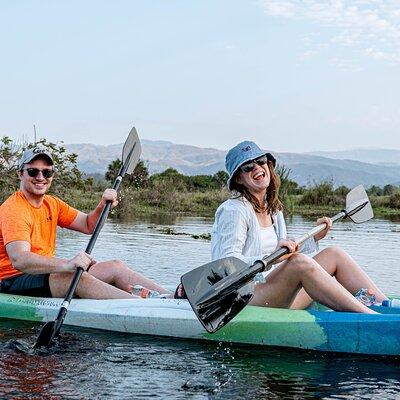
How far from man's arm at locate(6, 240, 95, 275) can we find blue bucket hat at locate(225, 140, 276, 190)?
121 centimetres

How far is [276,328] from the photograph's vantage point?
5082 mm

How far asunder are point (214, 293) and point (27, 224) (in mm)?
1641

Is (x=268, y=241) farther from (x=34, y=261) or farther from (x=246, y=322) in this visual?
(x=34, y=261)

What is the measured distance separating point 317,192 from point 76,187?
47.9ft

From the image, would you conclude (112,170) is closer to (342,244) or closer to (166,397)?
(342,244)

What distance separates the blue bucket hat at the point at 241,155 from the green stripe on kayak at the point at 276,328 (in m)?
0.84

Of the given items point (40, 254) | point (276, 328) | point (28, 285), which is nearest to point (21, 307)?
point (28, 285)

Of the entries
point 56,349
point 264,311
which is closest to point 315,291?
point 264,311

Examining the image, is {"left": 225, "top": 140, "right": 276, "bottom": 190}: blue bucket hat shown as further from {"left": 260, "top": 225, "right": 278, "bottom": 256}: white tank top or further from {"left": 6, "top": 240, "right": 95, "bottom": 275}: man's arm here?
{"left": 6, "top": 240, "right": 95, "bottom": 275}: man's arm

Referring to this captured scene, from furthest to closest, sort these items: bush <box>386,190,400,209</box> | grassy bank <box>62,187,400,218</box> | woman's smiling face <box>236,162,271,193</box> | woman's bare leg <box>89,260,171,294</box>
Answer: bush <box>386,190,400,209</box> < grassy bank <box>62,187,400,218</box> < woman's bare leg <box>89,260,171,294</box> < woman's smiling face <box>236,162,271,193</box>

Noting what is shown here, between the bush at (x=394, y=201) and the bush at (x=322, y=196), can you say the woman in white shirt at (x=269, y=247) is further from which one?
the bush at (x=394, y=201)

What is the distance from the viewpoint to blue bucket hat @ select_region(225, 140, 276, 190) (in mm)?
5090

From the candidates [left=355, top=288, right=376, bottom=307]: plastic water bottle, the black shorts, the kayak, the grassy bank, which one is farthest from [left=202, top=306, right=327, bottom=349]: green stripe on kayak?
the grassy bank

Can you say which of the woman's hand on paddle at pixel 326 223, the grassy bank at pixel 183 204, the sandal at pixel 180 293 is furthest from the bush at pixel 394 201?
the sandal at pixel 180 293
